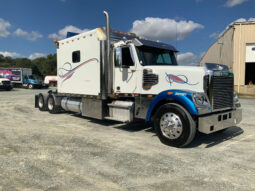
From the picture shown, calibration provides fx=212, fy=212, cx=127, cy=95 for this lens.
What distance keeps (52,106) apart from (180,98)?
7517 mm

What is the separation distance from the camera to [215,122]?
5258mm

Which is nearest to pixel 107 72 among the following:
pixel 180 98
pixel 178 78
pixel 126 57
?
pixel 126 57

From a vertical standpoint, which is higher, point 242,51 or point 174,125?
point 242,51

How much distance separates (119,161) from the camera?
14.5 feet

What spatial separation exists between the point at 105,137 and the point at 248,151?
12.4ft

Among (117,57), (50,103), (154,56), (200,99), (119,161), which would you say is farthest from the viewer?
(50,103)

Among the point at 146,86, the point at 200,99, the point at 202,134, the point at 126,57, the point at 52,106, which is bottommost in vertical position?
the point at 202,134

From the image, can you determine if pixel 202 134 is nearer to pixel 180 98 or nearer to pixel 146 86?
pixel 180 98

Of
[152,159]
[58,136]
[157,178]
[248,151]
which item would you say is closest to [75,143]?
[58,136]

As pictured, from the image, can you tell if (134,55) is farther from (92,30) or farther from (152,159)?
(152,159)

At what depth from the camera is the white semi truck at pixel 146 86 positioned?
5.26 metres

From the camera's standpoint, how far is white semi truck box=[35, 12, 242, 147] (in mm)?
5258

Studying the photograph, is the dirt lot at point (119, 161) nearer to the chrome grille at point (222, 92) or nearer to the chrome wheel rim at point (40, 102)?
the chrome grille at point (222, 92)

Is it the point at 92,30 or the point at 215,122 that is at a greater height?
the point at 92,30
